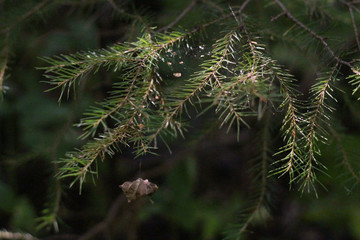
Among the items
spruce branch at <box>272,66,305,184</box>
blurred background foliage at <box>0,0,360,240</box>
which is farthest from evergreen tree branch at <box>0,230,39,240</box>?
spruce branch at <box>272,66,305,184</box>

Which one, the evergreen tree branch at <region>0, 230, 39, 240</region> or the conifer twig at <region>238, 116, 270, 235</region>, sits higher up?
the conifer twig at <region>238, 116, 270, 235</region>

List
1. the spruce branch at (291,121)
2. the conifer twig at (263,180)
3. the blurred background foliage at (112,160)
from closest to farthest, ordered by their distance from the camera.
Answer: the spruce branch at (291,121) → the conifer twig at (263,180) → the blurred background foliage at (112,160)

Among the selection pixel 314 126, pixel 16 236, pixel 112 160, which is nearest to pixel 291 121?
pixel 314 126

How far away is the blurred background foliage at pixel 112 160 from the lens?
1.28m

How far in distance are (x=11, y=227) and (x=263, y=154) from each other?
1.09 m

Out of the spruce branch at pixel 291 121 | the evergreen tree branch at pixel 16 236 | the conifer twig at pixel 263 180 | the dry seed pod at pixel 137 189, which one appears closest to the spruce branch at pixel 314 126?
the spruce branch at pixel 291 121

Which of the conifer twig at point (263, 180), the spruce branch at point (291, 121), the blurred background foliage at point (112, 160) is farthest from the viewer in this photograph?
the blurred background foliage at point (112, 160)

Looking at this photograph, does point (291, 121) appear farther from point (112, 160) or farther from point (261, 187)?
point (112, 160)

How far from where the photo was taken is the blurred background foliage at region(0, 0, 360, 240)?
1281 mm

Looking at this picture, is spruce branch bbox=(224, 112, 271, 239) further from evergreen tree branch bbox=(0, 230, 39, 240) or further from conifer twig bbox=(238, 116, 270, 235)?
evergreen tree branch bbox=(0, 230, 39, 240)

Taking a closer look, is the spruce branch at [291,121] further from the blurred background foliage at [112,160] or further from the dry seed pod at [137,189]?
the blurred background foliage at [112,160]

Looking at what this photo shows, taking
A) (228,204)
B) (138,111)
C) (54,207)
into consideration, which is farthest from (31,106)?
(138,111)

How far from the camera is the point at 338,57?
854 millimetres

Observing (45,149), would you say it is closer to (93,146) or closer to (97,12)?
(97,12)
